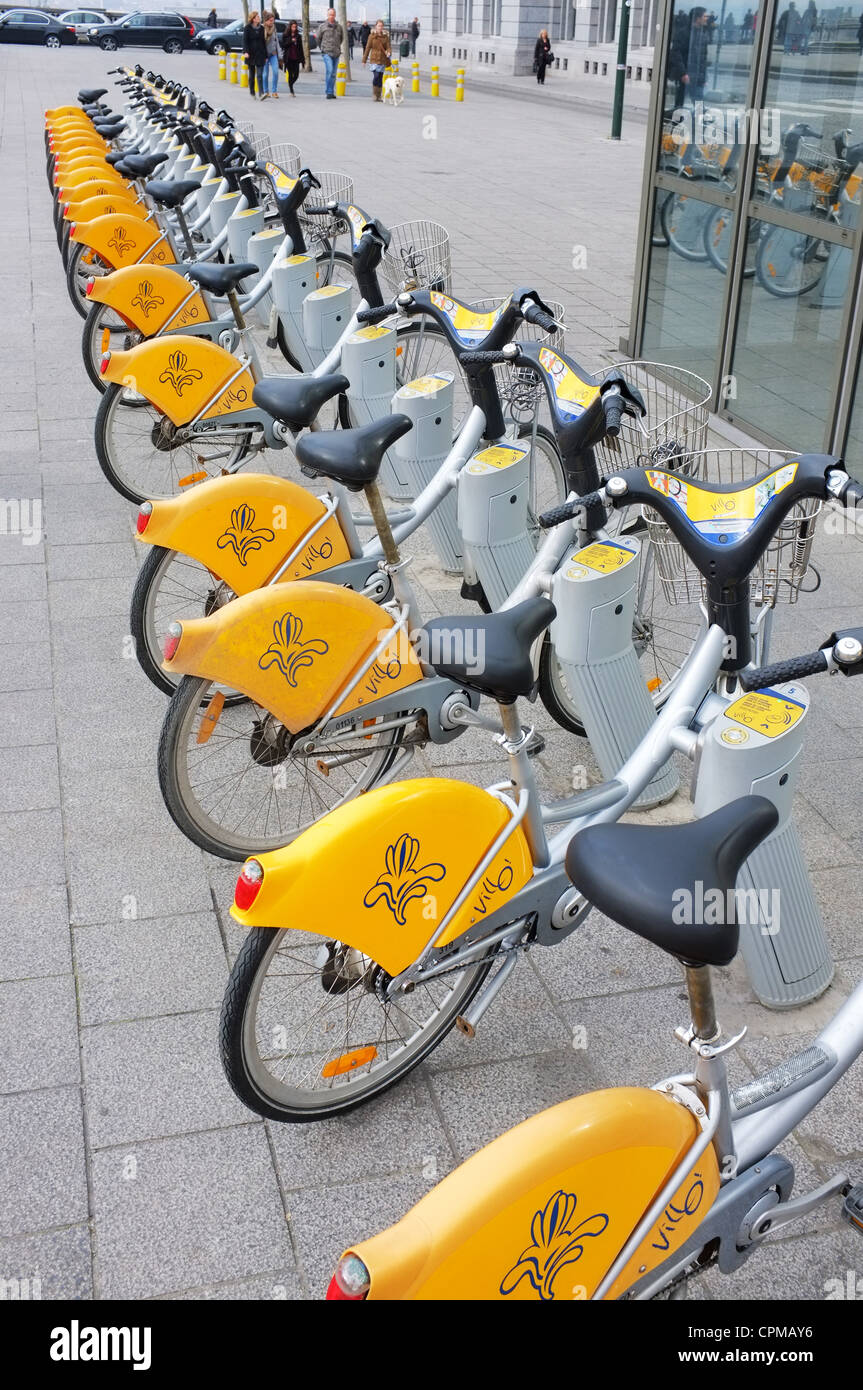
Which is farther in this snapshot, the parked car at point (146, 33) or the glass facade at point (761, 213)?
the parked car at point (146, 33)

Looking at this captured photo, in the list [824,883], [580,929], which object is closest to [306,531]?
Answer: [580,929]

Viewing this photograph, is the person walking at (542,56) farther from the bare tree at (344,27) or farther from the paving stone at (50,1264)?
the paving stone at (50,1264)

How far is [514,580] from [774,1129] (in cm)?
224

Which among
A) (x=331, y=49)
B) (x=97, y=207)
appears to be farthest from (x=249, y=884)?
(x=331, y=49)

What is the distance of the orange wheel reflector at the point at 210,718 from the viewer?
3.23 metres

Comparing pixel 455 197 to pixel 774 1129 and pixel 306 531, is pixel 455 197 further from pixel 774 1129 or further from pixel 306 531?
pixel 774 1129

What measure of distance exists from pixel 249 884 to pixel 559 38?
39.4m

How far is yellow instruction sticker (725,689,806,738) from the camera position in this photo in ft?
8.48

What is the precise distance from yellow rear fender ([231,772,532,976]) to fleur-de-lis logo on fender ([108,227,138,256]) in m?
5.54

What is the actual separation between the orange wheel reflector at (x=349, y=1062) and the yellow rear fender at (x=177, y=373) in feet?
9.94

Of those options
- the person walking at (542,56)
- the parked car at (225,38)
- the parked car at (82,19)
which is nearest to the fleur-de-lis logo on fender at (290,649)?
the person walking at (542,56)

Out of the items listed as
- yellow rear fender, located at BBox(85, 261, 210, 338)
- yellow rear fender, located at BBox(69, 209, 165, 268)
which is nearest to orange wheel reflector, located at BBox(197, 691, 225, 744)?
yellow rear fender, located at BBox(85, 261, 210, 338)

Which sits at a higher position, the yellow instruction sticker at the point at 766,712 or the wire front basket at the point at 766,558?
the wire front basket at the point at 766,558

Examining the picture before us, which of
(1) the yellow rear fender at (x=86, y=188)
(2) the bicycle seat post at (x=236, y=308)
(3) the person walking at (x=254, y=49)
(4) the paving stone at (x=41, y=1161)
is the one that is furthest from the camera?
(3) the person walking at (x=254, y=49)
